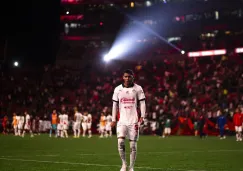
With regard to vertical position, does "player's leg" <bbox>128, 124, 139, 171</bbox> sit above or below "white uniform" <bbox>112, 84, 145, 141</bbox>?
below

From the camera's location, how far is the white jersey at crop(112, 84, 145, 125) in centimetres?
1340

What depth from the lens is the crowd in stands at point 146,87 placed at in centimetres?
4956

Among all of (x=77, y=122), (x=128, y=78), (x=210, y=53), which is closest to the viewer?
(x=128, y=78)

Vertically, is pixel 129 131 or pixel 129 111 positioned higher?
pixel 129 111

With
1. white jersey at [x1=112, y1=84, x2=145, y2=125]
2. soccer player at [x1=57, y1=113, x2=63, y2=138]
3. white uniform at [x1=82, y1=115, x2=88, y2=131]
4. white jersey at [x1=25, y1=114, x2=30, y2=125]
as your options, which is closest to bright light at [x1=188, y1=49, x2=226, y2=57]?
white uniform at [x1=82, y1=115, x2=88, y2=131]

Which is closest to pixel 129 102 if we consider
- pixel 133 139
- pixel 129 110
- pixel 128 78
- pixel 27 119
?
pixel 129 110

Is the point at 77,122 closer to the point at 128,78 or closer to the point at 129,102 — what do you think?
the point at 129,102

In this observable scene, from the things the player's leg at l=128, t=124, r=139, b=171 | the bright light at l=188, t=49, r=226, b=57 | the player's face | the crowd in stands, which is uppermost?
the bright light at l=188, t=49, r=226, b=57

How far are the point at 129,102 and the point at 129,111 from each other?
0.23 m

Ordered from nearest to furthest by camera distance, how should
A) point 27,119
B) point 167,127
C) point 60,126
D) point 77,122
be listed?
point 167,127
point 60,126
point 77,122
point 27,119

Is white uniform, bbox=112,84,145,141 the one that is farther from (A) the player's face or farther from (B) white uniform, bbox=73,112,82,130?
(B) white uniform, bbox=73,112,82,130

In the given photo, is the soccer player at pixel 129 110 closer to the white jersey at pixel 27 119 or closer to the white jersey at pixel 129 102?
the white jersey at pixel 129 102

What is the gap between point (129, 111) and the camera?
13.4 meters

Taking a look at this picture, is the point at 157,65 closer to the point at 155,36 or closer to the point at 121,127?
the point at 155,36
